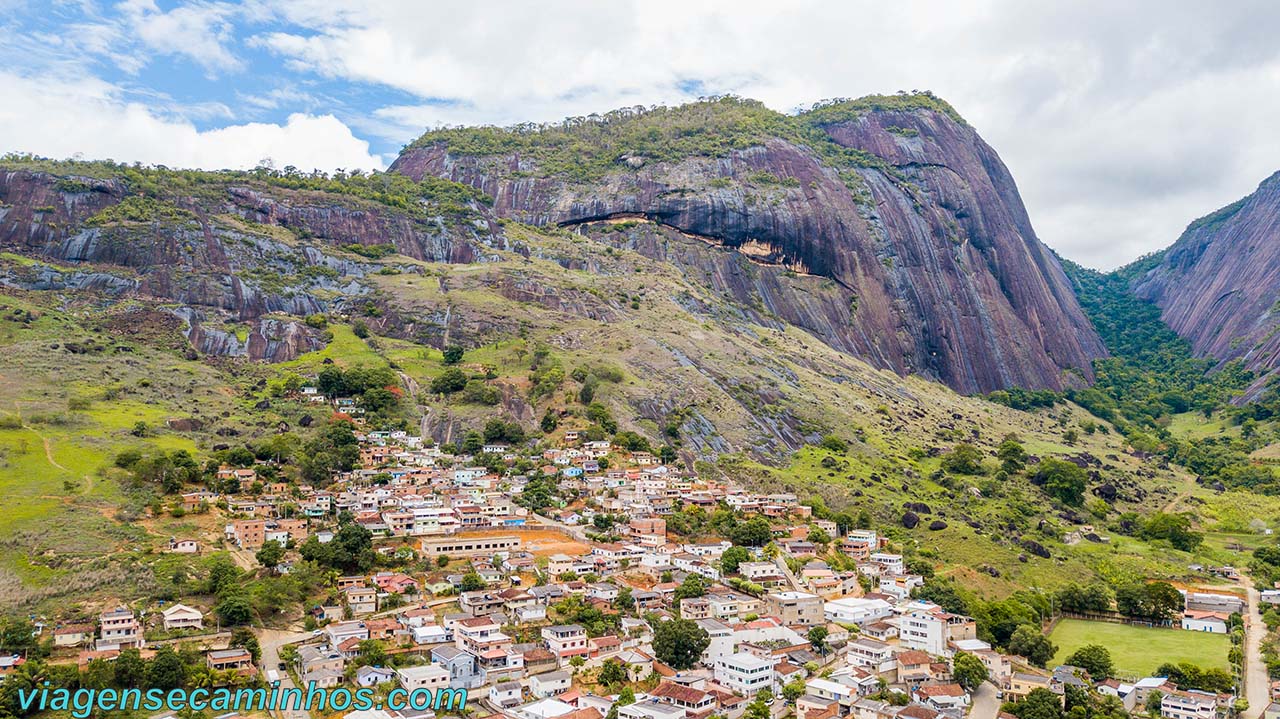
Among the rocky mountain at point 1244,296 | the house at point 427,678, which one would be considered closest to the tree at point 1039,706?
the house at point 427,678

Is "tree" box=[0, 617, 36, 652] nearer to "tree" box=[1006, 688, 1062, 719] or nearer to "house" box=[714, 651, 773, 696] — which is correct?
"house" box=[714, 651, 773, 696]

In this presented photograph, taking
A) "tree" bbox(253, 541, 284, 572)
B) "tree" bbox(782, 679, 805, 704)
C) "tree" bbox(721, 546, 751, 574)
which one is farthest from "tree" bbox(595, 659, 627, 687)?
"tree" bbox(253, 541, 284, 572)

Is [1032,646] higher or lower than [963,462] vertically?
lower

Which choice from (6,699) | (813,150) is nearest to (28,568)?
(6,699)

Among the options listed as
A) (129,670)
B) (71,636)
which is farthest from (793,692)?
(71,636)

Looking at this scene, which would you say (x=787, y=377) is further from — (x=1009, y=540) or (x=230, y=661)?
(x=230, y=661)

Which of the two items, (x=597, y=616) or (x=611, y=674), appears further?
(x=597, y=616)

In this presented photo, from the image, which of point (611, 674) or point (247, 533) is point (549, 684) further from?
point (247, 533)

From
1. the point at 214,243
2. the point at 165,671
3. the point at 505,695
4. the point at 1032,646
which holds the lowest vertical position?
the point at 505,695
